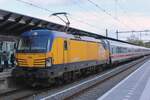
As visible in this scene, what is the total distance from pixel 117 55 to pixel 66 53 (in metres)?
23.6

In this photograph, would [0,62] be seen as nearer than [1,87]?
No

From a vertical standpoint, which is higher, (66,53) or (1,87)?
(66,53)

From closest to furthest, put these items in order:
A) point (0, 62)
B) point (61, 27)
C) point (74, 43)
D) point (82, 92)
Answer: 1. point (82, 92)
2. point (74, 43)
3. point (0, 62)
4. point (61, 27)

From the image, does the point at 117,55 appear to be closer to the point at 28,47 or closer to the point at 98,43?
the point at 98,43

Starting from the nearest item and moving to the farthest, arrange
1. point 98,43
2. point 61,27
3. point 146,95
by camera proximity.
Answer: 1. point 146,95
2. point 61,27
3. point 98,43

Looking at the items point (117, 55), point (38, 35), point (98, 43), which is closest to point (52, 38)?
point (38, 35)

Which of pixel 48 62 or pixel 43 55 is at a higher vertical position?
pixel 43 55

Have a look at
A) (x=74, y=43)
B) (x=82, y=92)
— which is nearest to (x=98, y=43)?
(x=74, y=43)

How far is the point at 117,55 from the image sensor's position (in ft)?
146

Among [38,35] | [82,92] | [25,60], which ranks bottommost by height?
[82,92]

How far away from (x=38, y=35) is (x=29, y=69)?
1805mm

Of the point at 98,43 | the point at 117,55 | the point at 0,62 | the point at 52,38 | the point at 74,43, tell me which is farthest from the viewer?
the point at 117,55

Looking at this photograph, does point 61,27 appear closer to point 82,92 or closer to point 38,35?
point 38,35

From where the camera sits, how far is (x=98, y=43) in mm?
31906
